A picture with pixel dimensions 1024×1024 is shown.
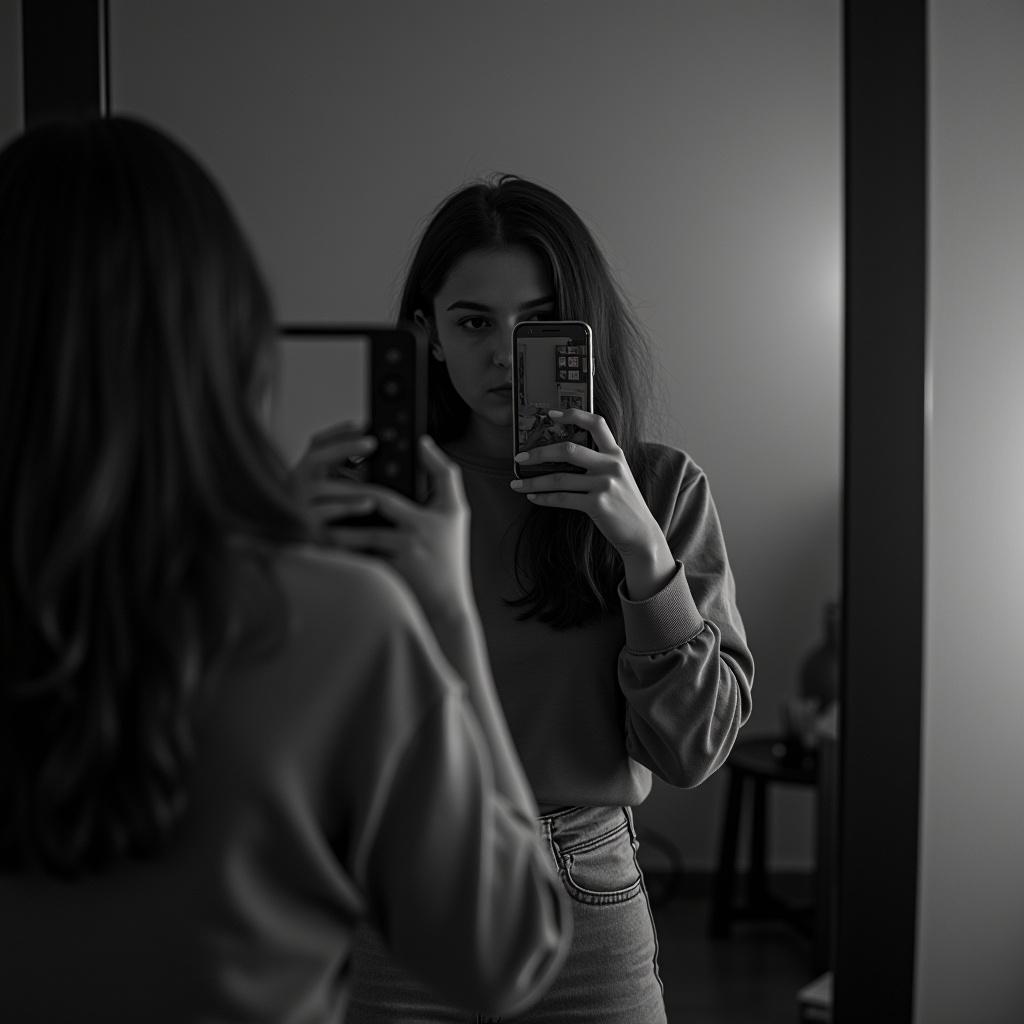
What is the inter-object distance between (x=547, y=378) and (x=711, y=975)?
2.17 feet

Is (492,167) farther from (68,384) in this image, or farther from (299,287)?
(68,384)

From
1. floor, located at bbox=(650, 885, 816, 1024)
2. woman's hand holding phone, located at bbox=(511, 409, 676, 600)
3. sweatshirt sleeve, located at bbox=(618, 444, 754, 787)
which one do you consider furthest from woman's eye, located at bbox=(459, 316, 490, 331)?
floor, located at bbox=(650, 885, 816, 1024)

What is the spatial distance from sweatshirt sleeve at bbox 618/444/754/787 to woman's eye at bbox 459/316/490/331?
28 centimetres

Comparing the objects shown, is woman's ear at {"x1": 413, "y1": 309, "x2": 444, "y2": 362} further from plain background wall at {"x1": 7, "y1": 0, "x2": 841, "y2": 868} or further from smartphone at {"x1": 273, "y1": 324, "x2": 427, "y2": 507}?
smartphone at {"x1": 273, "y1": 324, "x2": 427, "y2": 507}

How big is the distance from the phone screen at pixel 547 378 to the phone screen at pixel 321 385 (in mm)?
143

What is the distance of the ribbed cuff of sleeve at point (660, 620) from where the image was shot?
3.11 ft

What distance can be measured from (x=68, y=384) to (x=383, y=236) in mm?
693

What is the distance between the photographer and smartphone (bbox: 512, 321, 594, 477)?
1013 millimetres

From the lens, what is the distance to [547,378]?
1015 millimetres

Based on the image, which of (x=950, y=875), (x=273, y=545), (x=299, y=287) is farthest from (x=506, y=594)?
(x=950, y=875)

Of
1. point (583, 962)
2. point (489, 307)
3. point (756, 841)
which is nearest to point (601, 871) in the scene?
point (583, 962)

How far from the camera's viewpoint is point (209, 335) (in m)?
0.53

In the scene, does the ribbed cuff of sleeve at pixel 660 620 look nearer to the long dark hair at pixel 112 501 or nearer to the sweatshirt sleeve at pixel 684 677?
the sweatshirt sleeve at pixel 684 677

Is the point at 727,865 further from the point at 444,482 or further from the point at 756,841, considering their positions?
the point at 444,482
